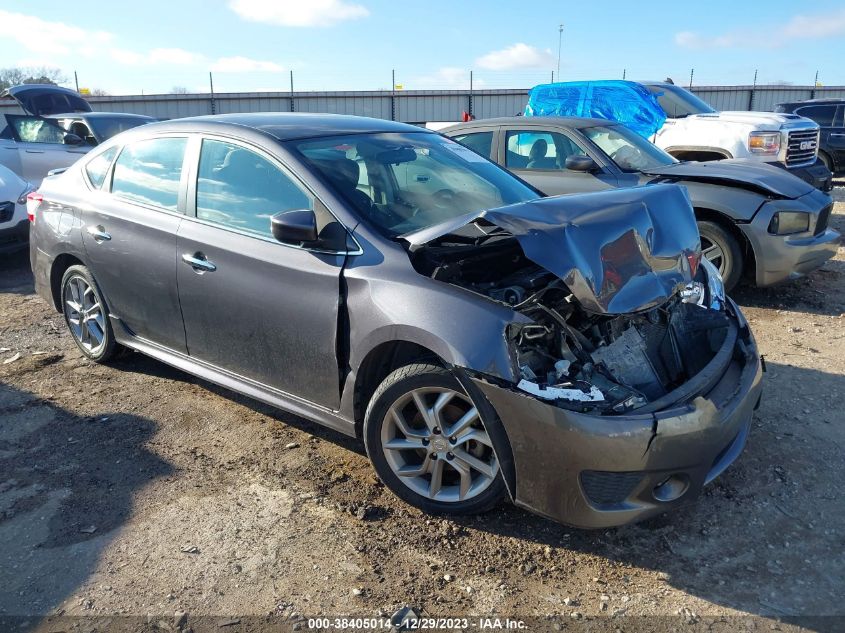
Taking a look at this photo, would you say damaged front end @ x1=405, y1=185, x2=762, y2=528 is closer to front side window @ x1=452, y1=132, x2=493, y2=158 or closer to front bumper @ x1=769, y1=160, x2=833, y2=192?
front side window @ x1=452, y1=132, x2=493, y2=158

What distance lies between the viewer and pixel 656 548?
287cm

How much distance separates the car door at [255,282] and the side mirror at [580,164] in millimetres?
3714

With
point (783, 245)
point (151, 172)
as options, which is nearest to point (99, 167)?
point (151, 172)

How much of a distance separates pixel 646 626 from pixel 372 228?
6.73 ft

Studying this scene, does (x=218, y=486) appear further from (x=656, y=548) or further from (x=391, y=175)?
(x=656, y=548)

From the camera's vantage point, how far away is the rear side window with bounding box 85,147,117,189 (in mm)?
4578

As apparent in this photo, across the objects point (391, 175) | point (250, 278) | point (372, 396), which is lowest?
point (372, 396)

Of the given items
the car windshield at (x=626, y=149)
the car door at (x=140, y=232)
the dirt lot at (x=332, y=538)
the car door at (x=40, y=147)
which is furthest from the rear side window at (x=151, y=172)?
the car door at (x=40, y=147)

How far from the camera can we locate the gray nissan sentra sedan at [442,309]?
105 inches

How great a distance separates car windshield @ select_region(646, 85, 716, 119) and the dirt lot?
24.7 ft

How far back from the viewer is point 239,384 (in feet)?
12.3

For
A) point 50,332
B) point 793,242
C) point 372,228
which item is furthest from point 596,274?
point 50,332

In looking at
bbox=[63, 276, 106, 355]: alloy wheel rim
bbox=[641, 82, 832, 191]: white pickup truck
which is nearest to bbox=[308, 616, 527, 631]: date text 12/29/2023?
bbox=[63, 276, 106, 355]: alloy wheel rim

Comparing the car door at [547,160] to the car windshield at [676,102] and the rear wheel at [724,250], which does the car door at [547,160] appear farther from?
the car windshield at [676,102]
